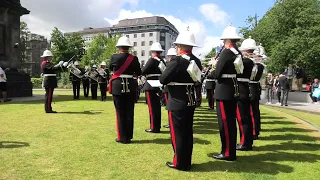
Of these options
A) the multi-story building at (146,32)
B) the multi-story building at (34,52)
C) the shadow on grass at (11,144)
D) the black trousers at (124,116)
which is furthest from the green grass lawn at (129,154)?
the multi-story building at (146,32)

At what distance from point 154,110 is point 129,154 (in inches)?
100

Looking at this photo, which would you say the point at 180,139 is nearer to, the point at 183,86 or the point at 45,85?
the point at 183,86

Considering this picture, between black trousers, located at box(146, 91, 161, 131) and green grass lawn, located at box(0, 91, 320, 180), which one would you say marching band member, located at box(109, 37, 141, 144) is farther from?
black trousers, located at box(146, 91, 161, 131)

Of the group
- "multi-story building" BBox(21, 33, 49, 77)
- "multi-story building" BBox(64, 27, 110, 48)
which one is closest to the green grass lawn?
"multi-story building" BBox(21, 33, 49, 77)

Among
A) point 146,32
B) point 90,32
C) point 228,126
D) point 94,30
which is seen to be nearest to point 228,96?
point 228,126

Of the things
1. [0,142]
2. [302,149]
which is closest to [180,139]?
[302,149]

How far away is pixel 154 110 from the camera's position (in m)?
8.91

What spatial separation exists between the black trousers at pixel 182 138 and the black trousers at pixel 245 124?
6.73 ft

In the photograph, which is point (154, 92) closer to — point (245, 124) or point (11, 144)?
point (245, 124)

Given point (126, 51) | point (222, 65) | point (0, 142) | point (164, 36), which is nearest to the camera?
point (222, 65)

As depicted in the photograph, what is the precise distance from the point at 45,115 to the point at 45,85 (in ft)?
3.83

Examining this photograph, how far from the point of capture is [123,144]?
290 inches

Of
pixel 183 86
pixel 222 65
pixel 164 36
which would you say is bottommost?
pixel 183 86

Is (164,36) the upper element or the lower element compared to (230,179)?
upper
